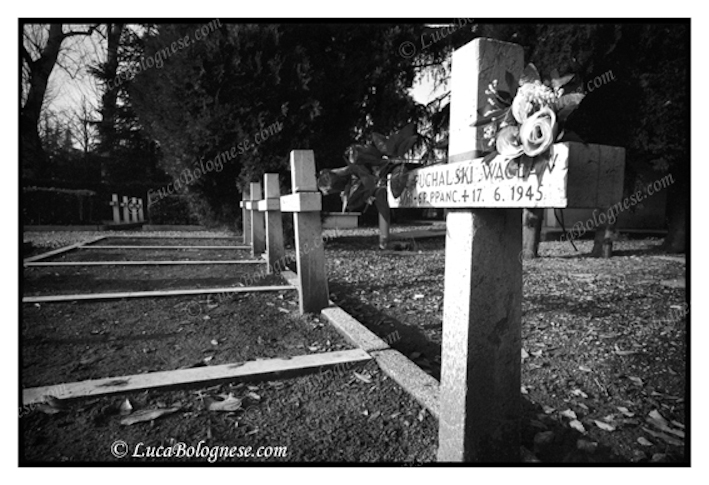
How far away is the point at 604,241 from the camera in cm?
731

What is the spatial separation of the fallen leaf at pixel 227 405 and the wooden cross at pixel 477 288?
98 centimetres

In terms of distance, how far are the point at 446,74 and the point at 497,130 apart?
27.2 feet

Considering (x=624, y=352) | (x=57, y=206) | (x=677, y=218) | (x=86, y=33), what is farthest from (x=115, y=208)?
(x=677, y=218)

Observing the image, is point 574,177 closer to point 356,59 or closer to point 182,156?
point 356,59

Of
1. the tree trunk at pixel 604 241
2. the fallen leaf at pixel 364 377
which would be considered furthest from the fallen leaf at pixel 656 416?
the tree trunk at pixel 604 241

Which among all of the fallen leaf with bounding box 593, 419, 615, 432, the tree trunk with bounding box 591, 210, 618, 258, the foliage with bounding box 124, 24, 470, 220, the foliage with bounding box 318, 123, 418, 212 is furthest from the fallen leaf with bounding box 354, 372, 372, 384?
the tree trunk with bounding box 591, 210, 618, 258

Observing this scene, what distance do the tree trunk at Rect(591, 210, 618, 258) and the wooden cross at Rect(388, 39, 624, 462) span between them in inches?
274

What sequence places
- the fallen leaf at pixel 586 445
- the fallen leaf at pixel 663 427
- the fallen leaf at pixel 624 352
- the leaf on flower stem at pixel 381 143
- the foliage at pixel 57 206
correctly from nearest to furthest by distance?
the fallen leaf at pixel 586 445
the fallen leaf at pixel 663 427
the leaf on flower stem at pixel 381 143
the fallen leaf at pixel 624 352
the foliage at pixel 57 206

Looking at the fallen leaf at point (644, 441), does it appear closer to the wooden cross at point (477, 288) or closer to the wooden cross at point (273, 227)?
the wooden cross at point (477, 288)

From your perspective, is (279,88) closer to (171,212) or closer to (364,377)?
(364,377)

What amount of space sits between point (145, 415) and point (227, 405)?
36cm

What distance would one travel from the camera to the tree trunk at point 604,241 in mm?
7258

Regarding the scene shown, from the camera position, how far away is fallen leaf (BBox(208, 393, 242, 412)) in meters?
1.91

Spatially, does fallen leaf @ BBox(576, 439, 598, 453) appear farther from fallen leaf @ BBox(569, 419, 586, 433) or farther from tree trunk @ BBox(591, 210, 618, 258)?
tree trunk @ BBox(591, 210, 618, 258)
